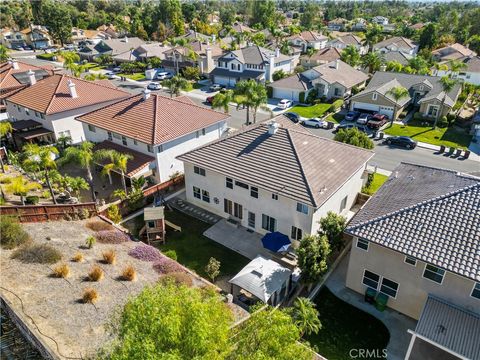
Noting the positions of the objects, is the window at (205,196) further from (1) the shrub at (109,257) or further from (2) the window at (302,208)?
(1) the shrub at (109,257)

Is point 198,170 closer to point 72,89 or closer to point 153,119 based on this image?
point 153,119

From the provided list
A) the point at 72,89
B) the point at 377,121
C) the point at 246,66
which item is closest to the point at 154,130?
the point at 72,89

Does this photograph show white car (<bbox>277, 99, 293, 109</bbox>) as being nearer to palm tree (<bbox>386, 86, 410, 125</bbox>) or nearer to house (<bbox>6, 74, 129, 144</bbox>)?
palm tree (<bbox>386, 86, 410, 125</bbox>)

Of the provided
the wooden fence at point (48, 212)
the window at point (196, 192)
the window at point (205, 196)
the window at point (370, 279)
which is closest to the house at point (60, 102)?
the wooden fence at point (48, 212)

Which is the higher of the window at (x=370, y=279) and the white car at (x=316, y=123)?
the window at (x=370, y=279)

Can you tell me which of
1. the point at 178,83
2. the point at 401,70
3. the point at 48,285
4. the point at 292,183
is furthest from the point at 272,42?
the point at 48,285

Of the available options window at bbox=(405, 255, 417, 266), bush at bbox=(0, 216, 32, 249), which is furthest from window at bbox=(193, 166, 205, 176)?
Answer: window at bbox=(405, 255, 417, 266)
